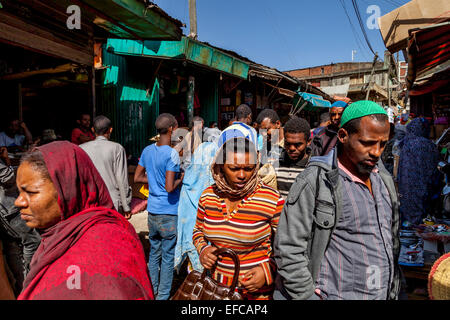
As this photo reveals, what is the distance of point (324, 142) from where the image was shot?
342cm

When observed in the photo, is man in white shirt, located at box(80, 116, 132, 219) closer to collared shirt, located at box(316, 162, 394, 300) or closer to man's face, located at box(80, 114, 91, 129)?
man's face, located at box(80, 114, 91, 129)

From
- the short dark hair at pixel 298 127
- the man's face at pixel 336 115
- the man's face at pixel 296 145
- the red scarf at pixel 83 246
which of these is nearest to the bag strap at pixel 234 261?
the red scarf at pixel 83 246

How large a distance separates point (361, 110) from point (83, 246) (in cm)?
154

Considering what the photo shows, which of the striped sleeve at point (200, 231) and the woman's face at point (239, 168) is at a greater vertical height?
the woman's face at point (239, 168)

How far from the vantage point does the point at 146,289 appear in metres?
1.07

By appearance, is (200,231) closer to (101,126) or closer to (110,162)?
(110,162)

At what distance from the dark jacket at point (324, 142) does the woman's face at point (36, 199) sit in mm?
2817

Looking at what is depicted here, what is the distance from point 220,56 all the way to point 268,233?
5.90 metres

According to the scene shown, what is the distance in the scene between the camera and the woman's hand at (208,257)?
1.77m

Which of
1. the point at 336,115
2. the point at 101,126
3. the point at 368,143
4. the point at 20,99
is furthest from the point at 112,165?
the point at 20,99

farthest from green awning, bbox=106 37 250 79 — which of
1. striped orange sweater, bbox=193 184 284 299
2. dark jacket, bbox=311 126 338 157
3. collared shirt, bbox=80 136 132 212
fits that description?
striped orange sweater, bbox=193 184 284 299

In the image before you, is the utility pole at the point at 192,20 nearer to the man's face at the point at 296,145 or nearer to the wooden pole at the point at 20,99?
the wooden pole at the point at 20,99

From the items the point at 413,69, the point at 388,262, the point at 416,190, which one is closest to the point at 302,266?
the point at 388,262
